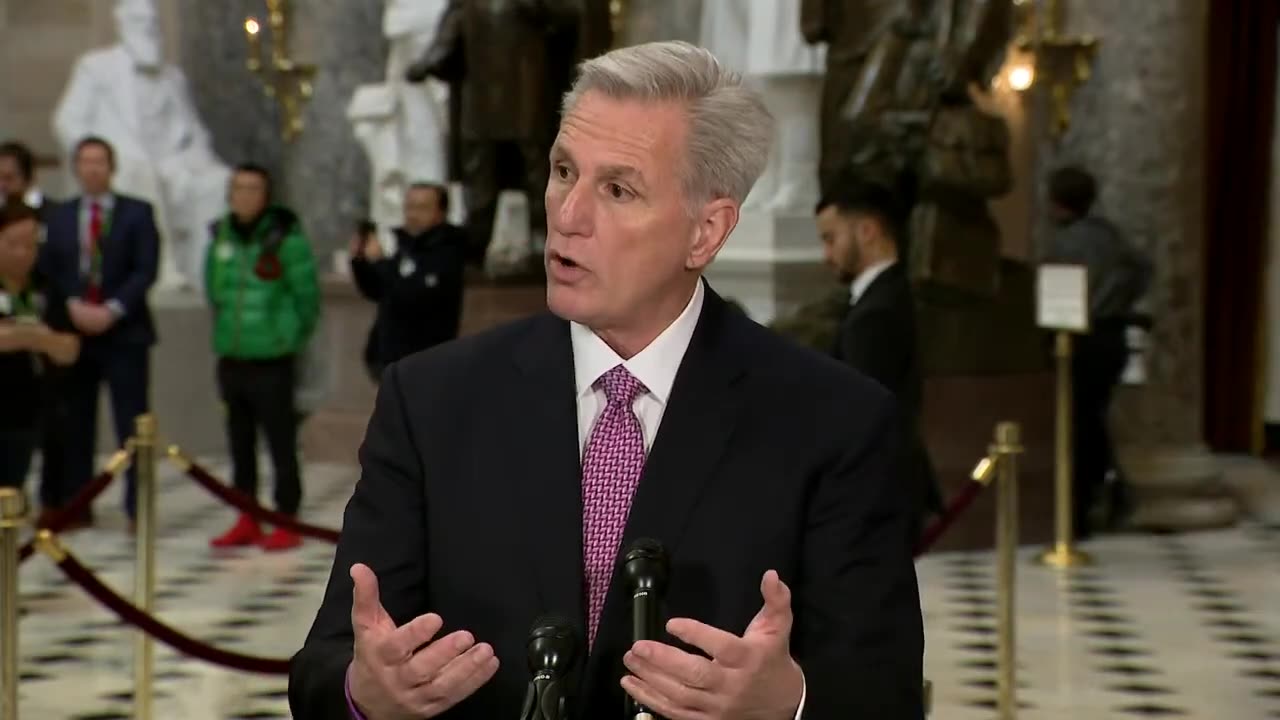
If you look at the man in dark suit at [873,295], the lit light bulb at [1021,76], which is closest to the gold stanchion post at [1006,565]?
the man in dark suit at [873,295]

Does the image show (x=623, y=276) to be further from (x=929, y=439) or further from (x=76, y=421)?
(x=76, y=421)

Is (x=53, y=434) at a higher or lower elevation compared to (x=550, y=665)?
lower

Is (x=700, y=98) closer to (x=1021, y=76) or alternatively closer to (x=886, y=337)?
(x=886, y=337)

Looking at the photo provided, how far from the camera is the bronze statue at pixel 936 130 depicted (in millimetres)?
11148

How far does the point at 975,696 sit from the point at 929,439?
3663mm

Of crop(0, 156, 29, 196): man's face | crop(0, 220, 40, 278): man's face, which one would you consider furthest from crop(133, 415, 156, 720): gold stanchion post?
crop(0, 156, 29, 196): man's face

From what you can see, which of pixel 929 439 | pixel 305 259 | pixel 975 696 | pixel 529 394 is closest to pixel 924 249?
pixel 929 439

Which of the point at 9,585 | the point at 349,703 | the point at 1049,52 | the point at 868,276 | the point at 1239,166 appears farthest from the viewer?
the point at 1239,166

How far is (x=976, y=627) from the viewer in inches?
363

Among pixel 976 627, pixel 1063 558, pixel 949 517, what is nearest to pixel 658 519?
pixel 949 517

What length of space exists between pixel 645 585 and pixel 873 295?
219 inches

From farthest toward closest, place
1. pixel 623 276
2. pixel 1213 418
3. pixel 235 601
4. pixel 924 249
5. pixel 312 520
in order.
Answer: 1. pixel 1213 418
2. pixel 312 520
3. pixel 924 249
4. pixel 235 601
5. pixel 623 276

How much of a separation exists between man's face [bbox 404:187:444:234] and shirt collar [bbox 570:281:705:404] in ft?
29.3

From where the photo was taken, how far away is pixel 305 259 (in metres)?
11.5
